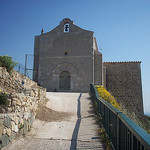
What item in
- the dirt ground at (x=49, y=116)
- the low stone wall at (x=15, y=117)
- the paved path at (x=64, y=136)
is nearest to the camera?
the low stone wall at (x=15, y=117)

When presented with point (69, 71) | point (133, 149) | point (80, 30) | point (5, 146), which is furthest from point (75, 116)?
point (80, 30)

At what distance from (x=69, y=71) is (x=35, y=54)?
17.0ft

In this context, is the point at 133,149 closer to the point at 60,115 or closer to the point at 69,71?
the point at 60,115

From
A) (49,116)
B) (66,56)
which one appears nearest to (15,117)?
(49,116)

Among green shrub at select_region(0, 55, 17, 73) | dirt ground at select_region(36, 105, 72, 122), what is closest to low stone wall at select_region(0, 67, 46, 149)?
dirt ground at select_region(36, 105, 72, 122)

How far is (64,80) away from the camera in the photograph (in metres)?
17.7

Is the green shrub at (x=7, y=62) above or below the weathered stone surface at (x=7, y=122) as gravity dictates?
above

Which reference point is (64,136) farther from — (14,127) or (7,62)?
(7,62)

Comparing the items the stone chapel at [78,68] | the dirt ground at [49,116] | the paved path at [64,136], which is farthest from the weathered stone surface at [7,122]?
the stone chapel at [78,68]

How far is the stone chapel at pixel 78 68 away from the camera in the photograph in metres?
17.4

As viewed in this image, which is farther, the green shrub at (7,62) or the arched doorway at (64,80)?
the arched doorway at (64,80)

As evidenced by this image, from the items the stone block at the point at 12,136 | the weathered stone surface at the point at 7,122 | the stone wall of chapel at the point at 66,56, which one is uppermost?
the stone wall of chapel at the point at 66,56

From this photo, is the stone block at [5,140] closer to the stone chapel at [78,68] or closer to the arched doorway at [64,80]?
the stone chapel at [78,68]

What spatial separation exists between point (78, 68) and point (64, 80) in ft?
6.85
